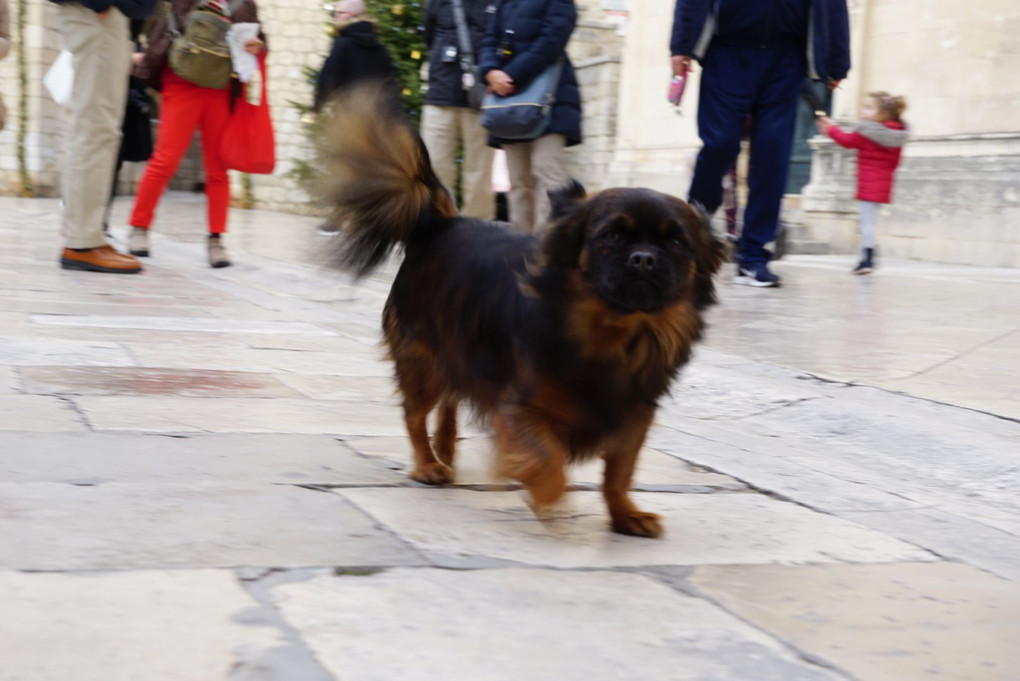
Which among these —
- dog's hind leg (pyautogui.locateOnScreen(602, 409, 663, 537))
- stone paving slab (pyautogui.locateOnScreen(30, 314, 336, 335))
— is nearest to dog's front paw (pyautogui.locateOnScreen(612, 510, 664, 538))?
dog's hind leg (pyautogui.locateOnScreen(602, 409, 663, 537))

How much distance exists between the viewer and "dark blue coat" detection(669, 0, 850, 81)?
777cm

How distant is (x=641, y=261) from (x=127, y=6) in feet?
16.6

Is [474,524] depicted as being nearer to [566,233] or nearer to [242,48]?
[566,233]

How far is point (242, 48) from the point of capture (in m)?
8.23

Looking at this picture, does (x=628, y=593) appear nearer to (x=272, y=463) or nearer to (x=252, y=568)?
(x=252, y=568)

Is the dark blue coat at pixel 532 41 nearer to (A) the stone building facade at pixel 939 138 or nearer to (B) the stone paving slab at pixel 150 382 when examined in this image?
(B) the stone paving slab at pixel 150 382

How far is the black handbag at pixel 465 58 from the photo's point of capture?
8.47 meters

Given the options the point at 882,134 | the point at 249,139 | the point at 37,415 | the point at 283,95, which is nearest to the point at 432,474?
the point at 37,415

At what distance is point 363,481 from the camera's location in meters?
3.51

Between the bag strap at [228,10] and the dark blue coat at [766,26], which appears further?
the bag strap at [228,10]

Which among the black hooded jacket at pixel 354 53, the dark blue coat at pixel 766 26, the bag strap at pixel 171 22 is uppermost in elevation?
the dark blue coat at pixel 766 26

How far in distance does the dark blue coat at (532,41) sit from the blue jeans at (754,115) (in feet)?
2.80

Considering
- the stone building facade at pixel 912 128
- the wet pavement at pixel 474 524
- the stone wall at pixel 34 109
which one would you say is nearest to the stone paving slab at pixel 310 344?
the wet pavement at pixel 474 524

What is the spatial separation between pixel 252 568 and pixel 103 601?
342 mm
